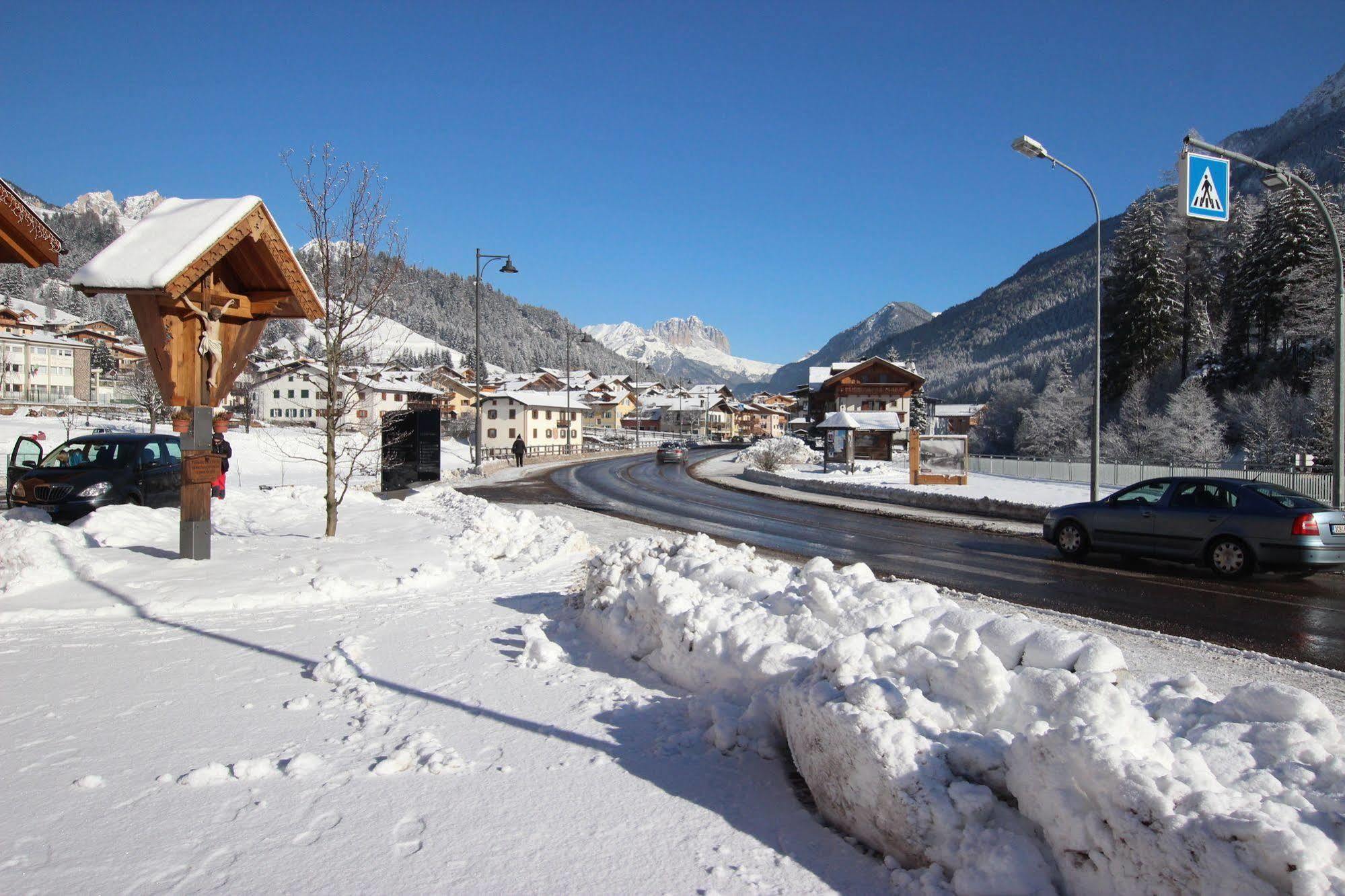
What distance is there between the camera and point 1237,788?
9.21ft

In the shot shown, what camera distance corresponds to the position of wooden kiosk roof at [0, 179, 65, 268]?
7246mm

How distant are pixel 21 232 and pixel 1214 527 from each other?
616 inches

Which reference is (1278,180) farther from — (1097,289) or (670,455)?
(670,455)

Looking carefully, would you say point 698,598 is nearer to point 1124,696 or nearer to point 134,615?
point 1124,696

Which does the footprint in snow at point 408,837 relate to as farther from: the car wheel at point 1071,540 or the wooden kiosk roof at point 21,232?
the car wheel at point 1071,540

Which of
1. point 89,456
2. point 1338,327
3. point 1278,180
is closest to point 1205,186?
point 1278,180

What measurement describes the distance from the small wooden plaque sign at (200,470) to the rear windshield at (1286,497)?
14.5 m

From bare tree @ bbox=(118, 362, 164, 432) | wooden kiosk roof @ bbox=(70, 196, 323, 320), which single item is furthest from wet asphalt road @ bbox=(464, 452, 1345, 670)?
bare tree @ bbox=(118, 362, 164, 432)

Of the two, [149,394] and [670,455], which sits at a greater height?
[149,394]

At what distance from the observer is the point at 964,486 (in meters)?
28.8

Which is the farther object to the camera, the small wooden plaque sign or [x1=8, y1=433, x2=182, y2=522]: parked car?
[x1=8, y1=433, x2=182, y2=522]: parked car

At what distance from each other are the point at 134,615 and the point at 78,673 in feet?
6.16

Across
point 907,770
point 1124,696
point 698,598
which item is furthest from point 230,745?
point 1124,696

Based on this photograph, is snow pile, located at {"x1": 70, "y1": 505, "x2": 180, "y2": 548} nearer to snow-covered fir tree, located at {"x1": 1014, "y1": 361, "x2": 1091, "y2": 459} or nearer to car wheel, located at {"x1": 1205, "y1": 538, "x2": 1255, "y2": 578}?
car wheel, located at {"x1": 1205, "y1": 538, "x2": 1255, "y2": 578}
